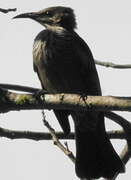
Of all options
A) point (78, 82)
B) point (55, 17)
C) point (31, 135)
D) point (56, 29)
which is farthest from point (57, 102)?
point (55, 17)

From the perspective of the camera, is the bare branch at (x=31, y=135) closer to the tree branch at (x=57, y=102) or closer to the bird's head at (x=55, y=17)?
the tree branch at (x=57, y=102)

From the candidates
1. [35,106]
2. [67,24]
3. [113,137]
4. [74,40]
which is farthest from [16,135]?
[67,24]

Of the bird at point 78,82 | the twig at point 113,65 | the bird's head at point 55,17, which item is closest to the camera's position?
the twig at point 113,65

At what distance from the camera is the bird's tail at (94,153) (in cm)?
529

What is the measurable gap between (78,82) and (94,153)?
894 mm

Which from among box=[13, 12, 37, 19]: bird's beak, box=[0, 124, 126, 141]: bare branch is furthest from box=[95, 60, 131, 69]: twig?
box=[13, 12, 37, 19]: bird's beak

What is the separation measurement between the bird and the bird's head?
1.76ft

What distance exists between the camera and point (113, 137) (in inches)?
185

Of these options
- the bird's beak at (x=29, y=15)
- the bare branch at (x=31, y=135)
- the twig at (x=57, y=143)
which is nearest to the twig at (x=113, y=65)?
the bare branch at (x=31, y=135)

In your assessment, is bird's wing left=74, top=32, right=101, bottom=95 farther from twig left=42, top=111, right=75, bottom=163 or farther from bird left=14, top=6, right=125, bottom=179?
twig left=42, top=111, right=75, bottom=163

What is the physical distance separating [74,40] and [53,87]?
667 mm

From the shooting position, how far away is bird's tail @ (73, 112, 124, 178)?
17.4 ft

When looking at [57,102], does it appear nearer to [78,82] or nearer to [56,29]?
[78,82]

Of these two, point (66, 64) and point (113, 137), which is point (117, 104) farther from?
point (66, 64)
